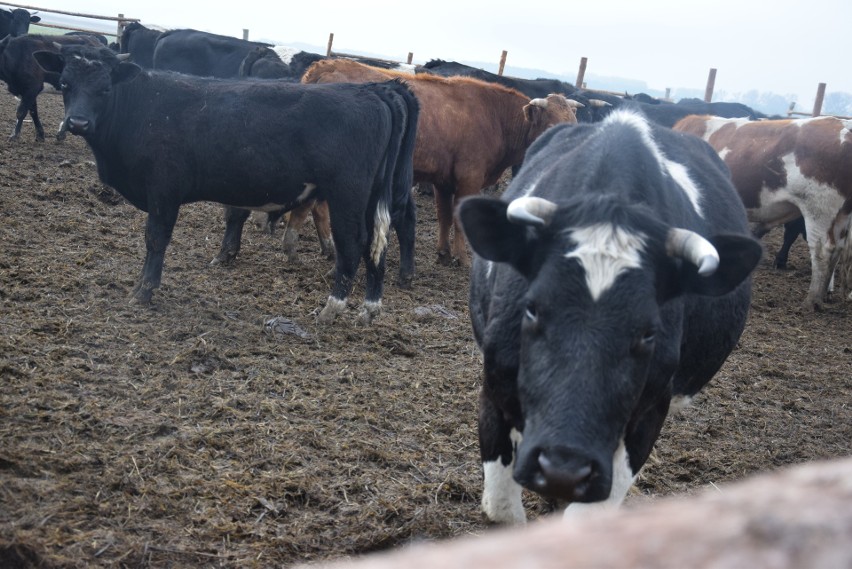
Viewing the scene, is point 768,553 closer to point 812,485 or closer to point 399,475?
point 812,485

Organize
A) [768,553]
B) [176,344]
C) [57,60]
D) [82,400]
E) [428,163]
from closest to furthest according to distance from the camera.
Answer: [768,553] < [82,400] < [176,344] < [57,60] < [428,163]

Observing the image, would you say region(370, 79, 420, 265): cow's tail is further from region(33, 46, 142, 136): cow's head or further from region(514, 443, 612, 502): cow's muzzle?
region(514, 443, 612, 502): cow's muzzle

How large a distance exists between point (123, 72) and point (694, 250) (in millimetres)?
5591

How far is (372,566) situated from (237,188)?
20.8 ft

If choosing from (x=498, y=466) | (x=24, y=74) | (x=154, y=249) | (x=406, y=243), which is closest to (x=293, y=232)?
(x=406, y=243)

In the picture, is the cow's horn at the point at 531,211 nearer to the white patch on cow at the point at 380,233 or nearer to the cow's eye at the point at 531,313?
the cow's eye at the point at 531,313

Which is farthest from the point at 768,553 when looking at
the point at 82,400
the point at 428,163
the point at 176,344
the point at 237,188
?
the point at 428,163

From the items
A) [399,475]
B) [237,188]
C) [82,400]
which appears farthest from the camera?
[237,188]

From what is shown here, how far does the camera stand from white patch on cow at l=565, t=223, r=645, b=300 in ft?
8.52

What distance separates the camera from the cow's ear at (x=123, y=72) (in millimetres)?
6836

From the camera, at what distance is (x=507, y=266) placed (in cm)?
311

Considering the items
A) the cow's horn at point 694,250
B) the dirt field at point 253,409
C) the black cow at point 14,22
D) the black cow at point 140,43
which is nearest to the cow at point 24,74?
the black cow at point 140,43

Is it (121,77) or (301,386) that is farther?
(121,77)

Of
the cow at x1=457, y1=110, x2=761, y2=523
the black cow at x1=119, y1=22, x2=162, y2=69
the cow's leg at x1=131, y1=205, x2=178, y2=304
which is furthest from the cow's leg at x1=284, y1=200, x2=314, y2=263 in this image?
the black cow at x1=119, y1=22, x2=162, y2=69
